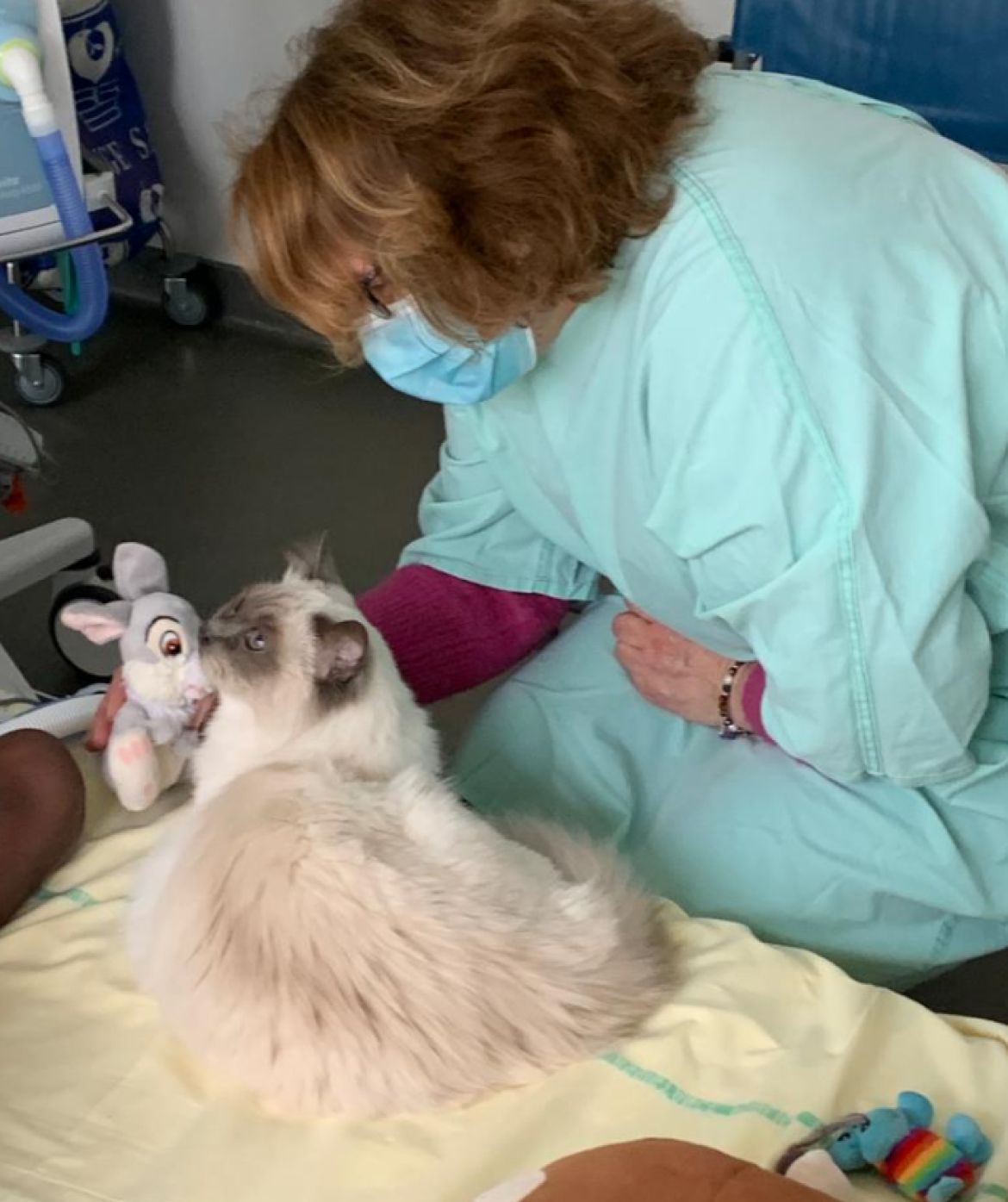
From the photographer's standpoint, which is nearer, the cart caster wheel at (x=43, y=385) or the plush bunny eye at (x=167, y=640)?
the plush bunny eye at (x=167, y=640)

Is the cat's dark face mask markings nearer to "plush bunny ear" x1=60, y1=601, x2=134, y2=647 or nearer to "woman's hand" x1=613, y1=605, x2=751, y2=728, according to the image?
"plush bunny ear" x1=60, y1=601, x2=134, y2=647

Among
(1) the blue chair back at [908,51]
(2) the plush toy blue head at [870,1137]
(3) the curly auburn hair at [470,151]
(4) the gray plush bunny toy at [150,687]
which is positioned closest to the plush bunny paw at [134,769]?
(4) the gray plush bunny toy at [150,687]

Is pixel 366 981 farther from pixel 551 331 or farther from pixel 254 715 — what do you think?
pixel 551 331

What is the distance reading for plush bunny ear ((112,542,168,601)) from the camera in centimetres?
118

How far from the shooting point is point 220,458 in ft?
8.43

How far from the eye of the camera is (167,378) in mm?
2807

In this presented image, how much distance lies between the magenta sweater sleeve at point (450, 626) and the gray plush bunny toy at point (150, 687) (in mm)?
252

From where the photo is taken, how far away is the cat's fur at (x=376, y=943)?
86 cm

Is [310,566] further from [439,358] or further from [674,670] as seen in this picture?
[674,670]

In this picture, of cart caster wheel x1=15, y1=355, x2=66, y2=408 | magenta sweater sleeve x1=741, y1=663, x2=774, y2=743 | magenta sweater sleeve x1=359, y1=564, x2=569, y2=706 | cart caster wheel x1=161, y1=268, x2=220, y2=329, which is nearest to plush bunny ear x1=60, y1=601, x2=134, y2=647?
magenta sweater sleeve x1=359, y1=564, x2=569, y2=706

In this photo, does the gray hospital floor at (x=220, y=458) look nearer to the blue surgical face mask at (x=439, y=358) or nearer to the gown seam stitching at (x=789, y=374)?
the blue surgical face mask at (x=439, y=358)

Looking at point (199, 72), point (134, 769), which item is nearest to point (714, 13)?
point (199, 72)

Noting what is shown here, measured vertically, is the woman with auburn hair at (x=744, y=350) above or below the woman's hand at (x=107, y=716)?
above

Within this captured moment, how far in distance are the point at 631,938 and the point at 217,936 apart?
293mm
